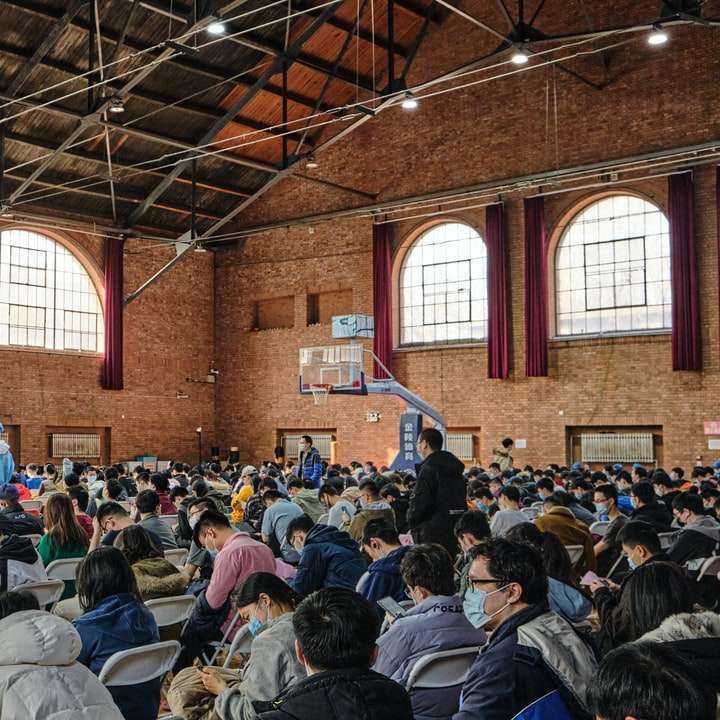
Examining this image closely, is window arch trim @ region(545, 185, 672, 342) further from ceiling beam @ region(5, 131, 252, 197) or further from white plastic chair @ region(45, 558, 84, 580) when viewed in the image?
white plastic chair @ region(45, 558, 84, 580)

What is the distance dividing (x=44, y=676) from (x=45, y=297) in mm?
20315

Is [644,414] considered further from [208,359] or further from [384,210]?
[208,359]

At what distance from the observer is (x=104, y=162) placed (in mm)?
20422

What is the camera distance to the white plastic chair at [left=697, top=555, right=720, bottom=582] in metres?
6.51

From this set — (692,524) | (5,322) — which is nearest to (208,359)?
(5,322)

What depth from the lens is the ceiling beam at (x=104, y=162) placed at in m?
18.8

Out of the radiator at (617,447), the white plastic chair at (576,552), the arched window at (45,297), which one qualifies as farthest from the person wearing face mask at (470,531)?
the arched window at (45,297)

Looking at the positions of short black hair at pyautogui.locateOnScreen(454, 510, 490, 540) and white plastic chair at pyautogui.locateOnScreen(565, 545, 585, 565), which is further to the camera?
white plastic chair at pyautogui.locateOnScreen(565, 545, 585, 565)

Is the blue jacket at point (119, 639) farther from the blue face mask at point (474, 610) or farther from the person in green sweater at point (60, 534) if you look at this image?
the person in green sweater at point (60, 534)

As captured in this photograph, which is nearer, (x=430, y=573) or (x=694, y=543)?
(x=430, y=573)

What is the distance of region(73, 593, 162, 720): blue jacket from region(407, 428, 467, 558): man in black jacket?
3474 mm

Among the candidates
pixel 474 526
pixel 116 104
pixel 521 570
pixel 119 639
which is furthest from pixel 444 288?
pixel 521 570

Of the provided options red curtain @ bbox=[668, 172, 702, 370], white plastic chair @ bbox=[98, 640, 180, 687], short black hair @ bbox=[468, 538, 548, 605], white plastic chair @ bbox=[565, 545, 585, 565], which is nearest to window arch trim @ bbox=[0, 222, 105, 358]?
red curtain @ bbox=[668, 172, 702, 370]

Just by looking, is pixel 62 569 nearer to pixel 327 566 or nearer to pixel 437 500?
pixel 327 566
